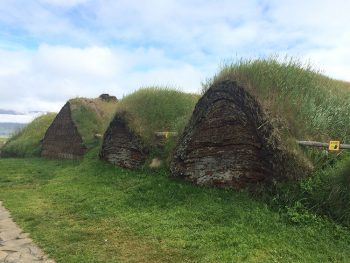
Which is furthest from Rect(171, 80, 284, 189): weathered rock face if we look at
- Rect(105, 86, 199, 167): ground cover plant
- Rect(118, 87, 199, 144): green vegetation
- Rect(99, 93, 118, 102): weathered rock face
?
Rect(99, 93, 118, 102): weathered rock face

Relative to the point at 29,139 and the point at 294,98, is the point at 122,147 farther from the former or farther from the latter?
the point at 29,139

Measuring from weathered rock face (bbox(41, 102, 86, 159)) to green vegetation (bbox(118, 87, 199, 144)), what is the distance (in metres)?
4.90

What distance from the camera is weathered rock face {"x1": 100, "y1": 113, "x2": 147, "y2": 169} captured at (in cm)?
1421

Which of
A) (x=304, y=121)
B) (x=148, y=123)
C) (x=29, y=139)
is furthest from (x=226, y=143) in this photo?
(x=29, y=139)

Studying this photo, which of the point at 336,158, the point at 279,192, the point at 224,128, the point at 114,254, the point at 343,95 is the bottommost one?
the point at 114,254

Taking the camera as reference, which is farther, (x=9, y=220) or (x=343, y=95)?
(x=343, y=95)

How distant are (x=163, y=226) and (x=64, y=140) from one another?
47.0 feet

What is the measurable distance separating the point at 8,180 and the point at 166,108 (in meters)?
6.55

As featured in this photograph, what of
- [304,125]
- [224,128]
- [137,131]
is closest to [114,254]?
[224,128]

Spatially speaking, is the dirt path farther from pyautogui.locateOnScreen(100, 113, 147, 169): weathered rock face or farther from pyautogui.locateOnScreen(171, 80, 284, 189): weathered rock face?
pyautogui.locateOnScreen(100, 113, 147, 169): weathered rock face

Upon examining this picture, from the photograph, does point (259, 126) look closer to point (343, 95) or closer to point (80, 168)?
point (343, 95)

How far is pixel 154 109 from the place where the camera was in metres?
15.1

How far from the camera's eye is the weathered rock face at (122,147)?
14.2 metres

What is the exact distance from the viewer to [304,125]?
9.98 m
